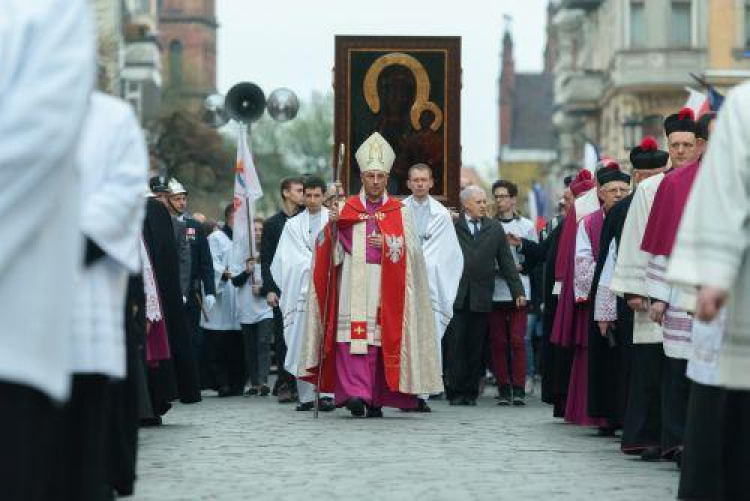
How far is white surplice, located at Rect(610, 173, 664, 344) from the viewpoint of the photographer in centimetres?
1266

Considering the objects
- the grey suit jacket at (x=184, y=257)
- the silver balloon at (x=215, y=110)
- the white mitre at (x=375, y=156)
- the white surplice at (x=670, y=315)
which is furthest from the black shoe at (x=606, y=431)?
the silver balloon at (x=215, y=110)

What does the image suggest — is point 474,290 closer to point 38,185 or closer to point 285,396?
point 285,396

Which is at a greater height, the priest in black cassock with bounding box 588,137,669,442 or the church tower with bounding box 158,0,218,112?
the church tower with bounding box 158,0,218,112

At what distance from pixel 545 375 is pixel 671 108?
167 ft

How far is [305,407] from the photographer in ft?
61.8

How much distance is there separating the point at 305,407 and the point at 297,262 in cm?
171

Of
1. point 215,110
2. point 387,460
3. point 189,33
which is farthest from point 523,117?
point 387,460

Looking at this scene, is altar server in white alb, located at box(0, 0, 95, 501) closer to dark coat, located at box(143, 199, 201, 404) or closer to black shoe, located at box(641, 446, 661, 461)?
black shoe, located at box(641, 446, 661, 461)

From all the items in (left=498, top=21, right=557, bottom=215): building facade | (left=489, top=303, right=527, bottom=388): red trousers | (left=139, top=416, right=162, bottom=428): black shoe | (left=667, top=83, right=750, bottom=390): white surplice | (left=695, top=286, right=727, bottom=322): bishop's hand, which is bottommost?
(left=139, top=416, right=162, bottom=428): black shoe

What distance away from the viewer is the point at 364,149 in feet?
59.5

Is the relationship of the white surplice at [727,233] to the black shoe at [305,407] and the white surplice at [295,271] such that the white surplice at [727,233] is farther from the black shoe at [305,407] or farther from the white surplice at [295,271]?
the white surplice at [295,271]

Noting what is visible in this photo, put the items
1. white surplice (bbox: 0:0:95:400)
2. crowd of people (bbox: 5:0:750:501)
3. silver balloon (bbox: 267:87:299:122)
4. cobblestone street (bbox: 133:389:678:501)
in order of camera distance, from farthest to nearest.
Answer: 1. silver balloon (bbox: 267:87:299:122)
2. cobblestone street (bbox: 133:389:678:501)
3. crowd of people (bbox: 5:0:750:501)
4. white surplice (bbox: 0:0:95:400)

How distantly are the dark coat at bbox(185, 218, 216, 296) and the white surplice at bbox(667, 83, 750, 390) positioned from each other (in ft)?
46.2

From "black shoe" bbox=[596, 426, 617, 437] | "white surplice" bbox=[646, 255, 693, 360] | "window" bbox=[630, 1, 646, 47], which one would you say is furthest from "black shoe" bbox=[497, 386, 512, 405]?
"window" bbox=[630, 1, 646, 47]
